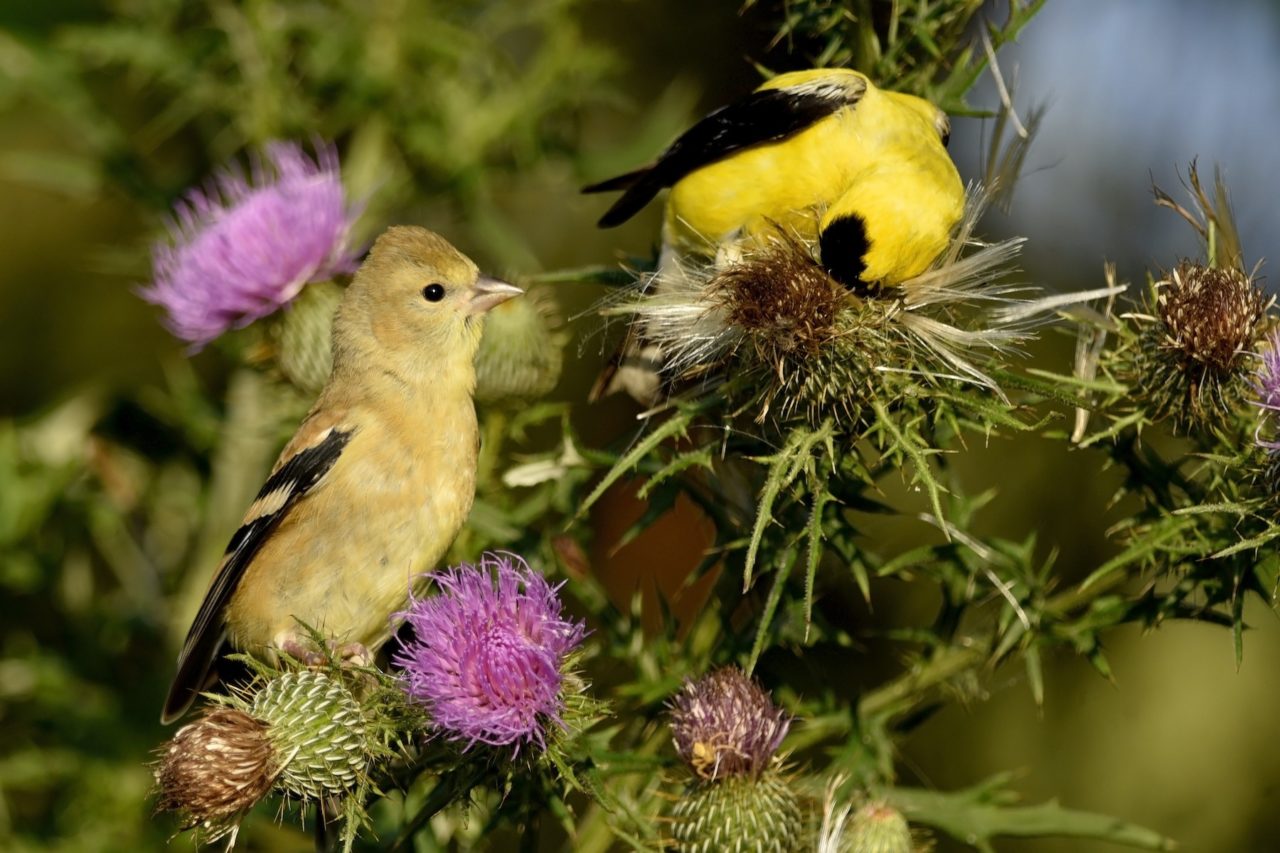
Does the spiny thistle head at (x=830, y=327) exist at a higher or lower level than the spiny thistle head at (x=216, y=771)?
higher

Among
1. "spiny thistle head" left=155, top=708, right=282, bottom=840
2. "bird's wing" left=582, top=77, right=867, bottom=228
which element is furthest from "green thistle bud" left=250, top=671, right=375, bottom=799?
"bird's wing" left=582, top=77, right=867, bottom=228

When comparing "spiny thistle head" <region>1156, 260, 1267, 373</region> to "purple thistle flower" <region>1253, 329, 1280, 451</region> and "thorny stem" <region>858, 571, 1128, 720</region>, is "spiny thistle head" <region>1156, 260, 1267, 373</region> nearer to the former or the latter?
"purple thistle flower" <region>1253, 329, 1280, 451</region>

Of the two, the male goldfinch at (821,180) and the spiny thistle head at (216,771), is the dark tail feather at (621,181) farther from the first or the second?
the spiny thistle head at (216,771)

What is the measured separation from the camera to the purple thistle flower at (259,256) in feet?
10.9

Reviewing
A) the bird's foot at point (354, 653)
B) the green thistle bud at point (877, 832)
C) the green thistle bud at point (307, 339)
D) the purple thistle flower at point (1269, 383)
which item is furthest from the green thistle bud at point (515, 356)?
the purple thistle flower at point (1269, 383)

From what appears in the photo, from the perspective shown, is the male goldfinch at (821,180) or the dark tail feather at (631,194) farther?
the dark tail feather at (631,194)

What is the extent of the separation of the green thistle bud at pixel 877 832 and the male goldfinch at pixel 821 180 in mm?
966

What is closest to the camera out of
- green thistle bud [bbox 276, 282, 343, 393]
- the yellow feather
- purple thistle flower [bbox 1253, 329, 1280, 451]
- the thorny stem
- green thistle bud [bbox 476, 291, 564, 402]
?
purple thistle flower [bbox 1253, 329, 1280, 451]

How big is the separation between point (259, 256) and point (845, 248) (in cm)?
173

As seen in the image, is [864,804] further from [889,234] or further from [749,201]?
[749,201]

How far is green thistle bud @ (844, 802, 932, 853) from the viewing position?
2.29 meters

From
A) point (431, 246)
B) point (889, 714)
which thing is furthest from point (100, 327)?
point (889, 714)

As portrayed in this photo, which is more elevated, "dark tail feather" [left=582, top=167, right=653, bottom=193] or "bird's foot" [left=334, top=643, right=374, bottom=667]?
"dark tail feather" [left=582, top=167, right=653, bottom=193]

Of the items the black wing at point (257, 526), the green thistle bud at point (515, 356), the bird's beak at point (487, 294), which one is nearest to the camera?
the black wing at point (257, 526)
